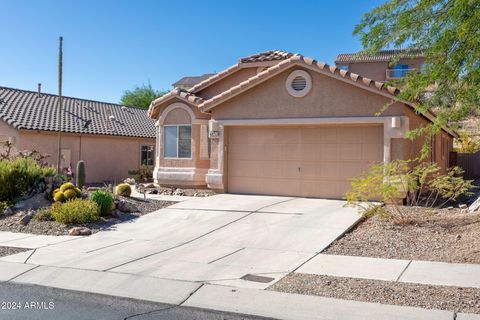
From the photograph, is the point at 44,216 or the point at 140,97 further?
the point at 140,97

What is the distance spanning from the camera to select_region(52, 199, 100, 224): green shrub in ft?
41.4

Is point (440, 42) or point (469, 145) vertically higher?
point (440, 42)

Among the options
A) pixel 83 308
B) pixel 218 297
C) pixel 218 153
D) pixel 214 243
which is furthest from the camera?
pixel 218 153

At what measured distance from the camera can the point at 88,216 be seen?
501 inches

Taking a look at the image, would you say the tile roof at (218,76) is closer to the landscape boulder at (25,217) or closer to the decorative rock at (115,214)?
the decorative rock at (115,214)

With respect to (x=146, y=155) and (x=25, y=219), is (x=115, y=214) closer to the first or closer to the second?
(x=25, y=219)

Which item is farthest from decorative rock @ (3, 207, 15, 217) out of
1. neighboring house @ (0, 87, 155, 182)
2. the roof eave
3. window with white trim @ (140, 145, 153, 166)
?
window with white trim @ (140, 145, 153, 166)

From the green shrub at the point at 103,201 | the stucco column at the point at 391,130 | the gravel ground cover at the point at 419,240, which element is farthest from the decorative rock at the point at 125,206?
the stucco column at the point at 391,130

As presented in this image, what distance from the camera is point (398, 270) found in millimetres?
8242

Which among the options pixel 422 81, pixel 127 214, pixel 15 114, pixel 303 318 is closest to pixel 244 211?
pixel 127 214

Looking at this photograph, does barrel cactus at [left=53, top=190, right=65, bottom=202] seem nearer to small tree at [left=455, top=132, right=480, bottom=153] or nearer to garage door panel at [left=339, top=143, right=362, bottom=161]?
garage door panel at [left=339, top=143, right=362, bottom=161]

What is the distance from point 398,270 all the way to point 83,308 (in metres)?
4.72

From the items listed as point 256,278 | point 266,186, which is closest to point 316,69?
point 266,186

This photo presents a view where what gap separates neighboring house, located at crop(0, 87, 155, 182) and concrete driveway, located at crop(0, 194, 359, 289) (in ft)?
40.8
